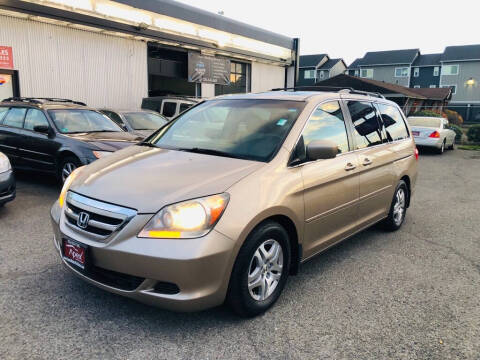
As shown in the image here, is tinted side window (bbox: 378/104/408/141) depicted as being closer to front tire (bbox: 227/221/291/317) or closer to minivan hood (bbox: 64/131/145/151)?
front tire (bbox: 227/221/291/317)

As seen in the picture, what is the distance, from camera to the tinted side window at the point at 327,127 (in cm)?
365

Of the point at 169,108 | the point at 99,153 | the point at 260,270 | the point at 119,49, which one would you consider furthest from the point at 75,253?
the point at 119,49

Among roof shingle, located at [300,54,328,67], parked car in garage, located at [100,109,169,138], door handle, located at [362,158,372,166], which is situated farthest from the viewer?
roof shingle, located at [300,54,328,67]

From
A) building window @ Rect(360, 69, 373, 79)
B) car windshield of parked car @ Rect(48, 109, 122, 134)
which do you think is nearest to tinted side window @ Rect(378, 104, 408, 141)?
car windshield of parked car @ Rect(48, 109, 122, 134)

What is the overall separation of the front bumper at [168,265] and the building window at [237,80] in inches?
692

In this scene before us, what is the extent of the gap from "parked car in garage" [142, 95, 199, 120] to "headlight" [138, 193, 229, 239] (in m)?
9.28

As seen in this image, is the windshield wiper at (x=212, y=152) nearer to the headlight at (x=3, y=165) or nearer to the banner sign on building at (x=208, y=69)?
the headlight at (x=3, y=165)

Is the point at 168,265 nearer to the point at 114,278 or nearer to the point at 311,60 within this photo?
the point at 114,278

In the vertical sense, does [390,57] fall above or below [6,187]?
above

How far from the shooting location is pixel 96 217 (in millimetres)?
2828

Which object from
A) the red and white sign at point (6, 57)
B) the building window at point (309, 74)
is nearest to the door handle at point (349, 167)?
the red and white sign at point (6, 57)

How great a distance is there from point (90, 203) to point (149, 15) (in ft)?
45.5

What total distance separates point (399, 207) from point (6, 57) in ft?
37.7

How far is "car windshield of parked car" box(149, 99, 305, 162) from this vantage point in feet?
11.3
